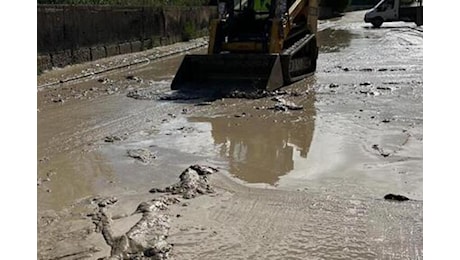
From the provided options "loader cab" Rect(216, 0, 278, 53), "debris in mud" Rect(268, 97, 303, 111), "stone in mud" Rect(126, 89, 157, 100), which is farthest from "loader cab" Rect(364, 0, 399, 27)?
"debris in mud" Rect(268, 97, 303, 111)

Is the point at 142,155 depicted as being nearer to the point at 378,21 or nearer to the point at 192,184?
the point at 192,184

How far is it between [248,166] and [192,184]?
0.93 meters

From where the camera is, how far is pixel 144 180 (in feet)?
17.4

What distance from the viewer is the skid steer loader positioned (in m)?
10.1

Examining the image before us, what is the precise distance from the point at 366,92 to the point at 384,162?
14.4 ft

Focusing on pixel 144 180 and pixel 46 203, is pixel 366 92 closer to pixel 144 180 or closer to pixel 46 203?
pixel 144 180

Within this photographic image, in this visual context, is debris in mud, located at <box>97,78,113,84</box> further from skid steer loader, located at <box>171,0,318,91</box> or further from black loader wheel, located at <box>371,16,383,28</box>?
black loader wheel, located at <box>371,16,383,28</box>

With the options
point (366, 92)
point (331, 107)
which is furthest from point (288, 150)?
point (366, 92)

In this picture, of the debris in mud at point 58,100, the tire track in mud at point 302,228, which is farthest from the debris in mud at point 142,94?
the tire track in mud at point 302,228

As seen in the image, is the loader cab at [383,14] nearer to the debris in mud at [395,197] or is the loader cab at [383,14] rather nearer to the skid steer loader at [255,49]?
the skid steer loader at [255,49]

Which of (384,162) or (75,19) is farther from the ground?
(75,19)

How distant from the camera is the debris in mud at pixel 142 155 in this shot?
599 centimetres

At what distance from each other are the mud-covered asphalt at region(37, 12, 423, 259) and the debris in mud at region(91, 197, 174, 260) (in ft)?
0.21

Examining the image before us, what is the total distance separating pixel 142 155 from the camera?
6.13 meters
